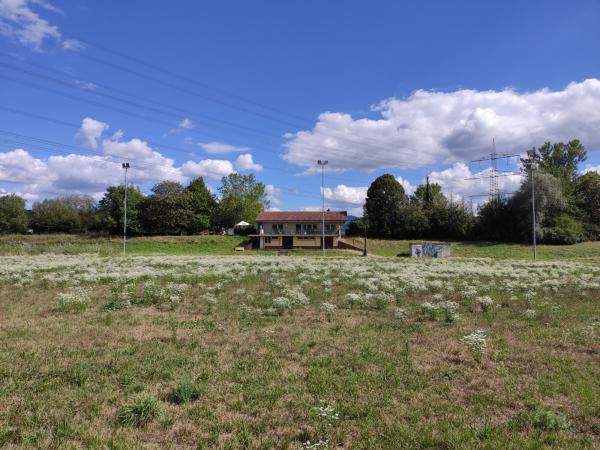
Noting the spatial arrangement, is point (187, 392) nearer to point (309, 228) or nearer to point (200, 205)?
point (309, 228)

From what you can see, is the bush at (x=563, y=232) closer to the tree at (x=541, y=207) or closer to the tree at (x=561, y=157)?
the tree at (x=541, y=207)

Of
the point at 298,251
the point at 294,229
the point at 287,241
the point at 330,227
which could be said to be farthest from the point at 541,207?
the point at 287,241

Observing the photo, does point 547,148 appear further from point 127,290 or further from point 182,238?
point 127,290

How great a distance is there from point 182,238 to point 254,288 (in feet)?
215

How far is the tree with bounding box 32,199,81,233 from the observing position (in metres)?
115

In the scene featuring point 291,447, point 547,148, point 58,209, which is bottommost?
point 291,447

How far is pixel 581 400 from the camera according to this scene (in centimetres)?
755

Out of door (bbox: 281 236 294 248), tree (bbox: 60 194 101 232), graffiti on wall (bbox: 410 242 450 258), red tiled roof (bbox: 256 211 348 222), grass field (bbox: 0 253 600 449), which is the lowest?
grass field (bbox: 0 253 600 449)

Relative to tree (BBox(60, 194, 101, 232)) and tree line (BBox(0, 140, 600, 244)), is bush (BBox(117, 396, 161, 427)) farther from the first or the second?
tree (BBox(60, 194, 101, 232))

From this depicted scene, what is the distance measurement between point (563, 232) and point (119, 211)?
90.5m

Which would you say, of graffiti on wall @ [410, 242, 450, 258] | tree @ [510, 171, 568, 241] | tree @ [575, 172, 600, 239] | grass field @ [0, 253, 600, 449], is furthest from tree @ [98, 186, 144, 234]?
tree @ [575, 172, 600, 239]

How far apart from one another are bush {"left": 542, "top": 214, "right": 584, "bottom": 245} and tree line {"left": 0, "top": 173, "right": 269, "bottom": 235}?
6626cm

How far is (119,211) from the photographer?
97.7 meters

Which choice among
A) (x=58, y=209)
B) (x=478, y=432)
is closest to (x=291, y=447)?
(x=478, y=432)
